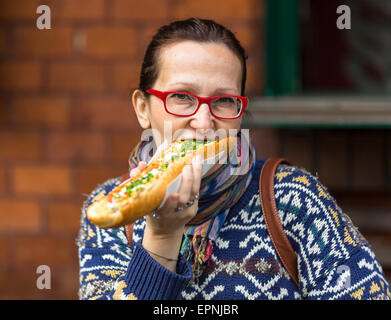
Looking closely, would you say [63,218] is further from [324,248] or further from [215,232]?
[324,248]

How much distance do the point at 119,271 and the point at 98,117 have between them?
4.81 ft

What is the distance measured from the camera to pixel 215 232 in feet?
5.70

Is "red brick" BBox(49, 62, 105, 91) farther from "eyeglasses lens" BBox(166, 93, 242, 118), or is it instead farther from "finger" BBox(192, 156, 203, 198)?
"finger" BBox(192, 156, 203, 198)

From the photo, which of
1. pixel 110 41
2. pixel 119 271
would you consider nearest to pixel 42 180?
pixel 110 41

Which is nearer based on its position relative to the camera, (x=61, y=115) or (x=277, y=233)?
(x=277, y=233)

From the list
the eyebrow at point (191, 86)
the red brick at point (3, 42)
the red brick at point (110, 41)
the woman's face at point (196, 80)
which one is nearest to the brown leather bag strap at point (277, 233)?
the woman's face at point (196, 80)

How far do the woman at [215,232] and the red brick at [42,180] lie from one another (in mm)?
1263

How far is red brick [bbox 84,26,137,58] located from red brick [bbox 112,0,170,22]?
8 cm

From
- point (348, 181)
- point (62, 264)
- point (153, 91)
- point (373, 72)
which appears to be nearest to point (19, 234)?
point (62, 264)

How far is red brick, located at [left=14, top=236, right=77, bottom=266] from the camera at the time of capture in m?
3.12

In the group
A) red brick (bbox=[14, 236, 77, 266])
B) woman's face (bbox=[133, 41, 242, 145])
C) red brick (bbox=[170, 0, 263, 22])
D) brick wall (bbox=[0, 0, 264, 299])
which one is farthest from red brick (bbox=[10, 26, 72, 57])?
woman's face (bbox=[133, 41, 242, 145])

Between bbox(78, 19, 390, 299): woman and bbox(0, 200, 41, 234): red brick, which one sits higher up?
bbox(78, 19, 390, 299): woman
